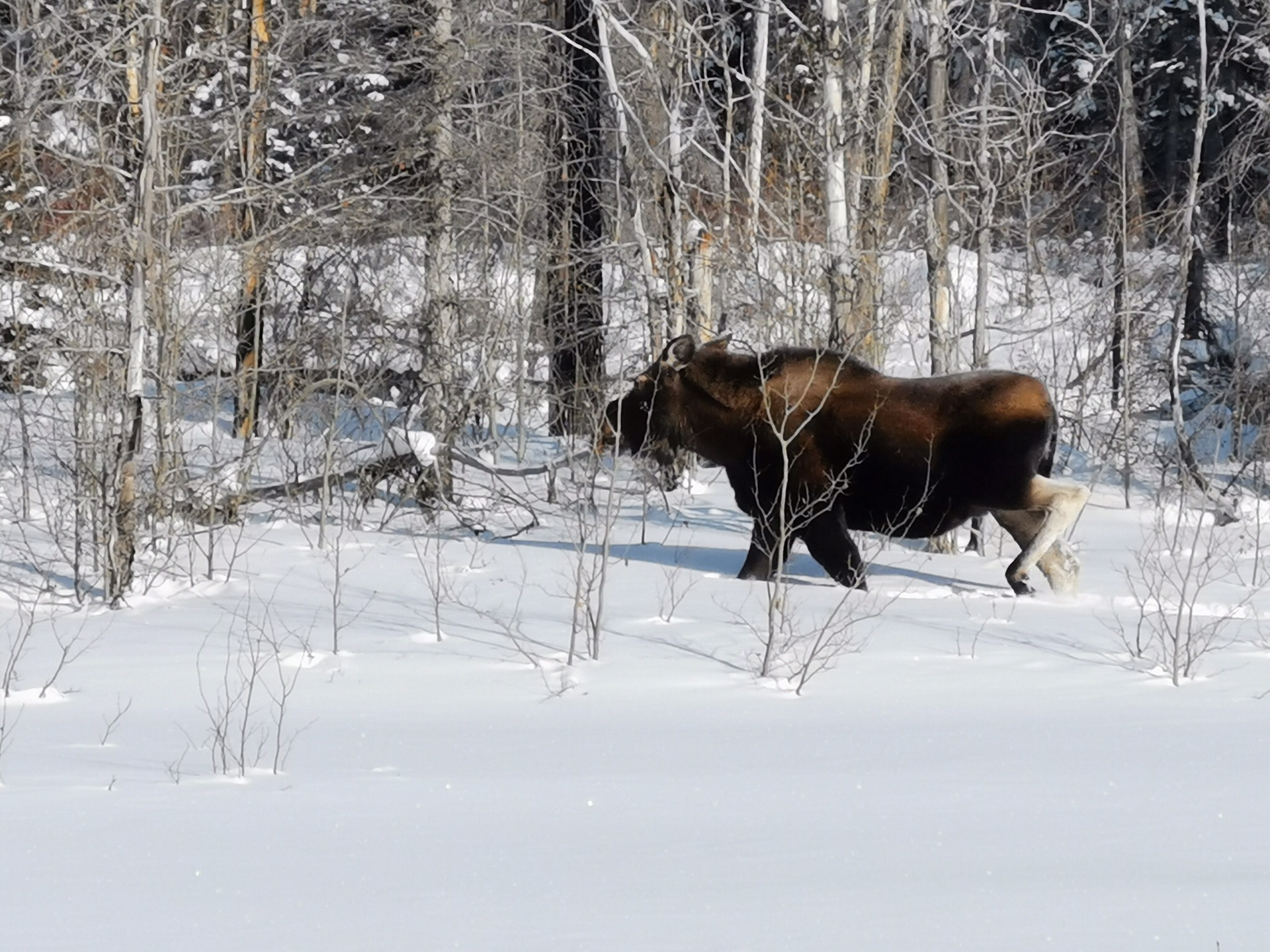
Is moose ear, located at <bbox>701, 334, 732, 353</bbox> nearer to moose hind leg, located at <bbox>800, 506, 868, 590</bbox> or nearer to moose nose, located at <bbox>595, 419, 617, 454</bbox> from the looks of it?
moose nose, located at <bbox>595, 419, 617, 454</bbox>

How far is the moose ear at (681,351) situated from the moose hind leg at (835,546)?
1.44 metres

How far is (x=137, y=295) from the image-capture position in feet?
31.8

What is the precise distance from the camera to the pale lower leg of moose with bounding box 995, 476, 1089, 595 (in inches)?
375

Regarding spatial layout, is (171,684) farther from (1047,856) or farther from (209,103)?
(209,103)

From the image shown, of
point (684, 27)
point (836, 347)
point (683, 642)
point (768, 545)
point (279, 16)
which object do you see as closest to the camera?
point (683, 642)

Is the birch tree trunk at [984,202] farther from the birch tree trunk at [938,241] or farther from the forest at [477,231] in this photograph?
the birch tree trunk at [938,241]

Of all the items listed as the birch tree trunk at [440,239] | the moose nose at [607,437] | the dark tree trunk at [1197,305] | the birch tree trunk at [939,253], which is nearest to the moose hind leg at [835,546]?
the moose nose at [607,437]

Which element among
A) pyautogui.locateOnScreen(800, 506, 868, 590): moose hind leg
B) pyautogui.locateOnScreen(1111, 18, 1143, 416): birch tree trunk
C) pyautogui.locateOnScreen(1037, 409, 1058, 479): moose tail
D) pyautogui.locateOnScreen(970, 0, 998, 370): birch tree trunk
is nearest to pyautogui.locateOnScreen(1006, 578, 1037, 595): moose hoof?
pyautogui.locateOnScreen(1037, 409, 1058, 479): moose tail

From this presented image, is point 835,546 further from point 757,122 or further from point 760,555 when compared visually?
point 757,122

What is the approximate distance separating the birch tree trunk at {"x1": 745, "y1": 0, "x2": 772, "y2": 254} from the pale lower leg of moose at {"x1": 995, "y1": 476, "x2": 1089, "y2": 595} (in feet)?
12.5

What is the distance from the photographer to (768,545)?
32.6ft

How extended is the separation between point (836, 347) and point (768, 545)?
256 centimetres

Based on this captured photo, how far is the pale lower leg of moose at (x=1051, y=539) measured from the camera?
9.52 m

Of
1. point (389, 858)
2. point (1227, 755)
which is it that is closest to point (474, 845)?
point (389, 858)
